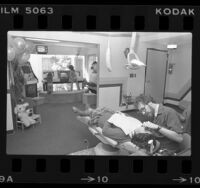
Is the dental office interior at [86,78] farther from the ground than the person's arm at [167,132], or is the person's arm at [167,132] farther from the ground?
the dental office interior at [86,78]

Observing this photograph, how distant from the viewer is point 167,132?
146cm

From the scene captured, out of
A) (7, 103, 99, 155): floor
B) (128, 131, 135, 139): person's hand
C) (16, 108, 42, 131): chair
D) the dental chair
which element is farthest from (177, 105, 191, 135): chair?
(16, 108, 42, 131): chair

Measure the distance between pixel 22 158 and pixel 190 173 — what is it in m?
1.07

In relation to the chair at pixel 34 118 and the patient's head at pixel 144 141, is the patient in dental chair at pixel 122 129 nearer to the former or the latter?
the patient's head at pixel 144 141

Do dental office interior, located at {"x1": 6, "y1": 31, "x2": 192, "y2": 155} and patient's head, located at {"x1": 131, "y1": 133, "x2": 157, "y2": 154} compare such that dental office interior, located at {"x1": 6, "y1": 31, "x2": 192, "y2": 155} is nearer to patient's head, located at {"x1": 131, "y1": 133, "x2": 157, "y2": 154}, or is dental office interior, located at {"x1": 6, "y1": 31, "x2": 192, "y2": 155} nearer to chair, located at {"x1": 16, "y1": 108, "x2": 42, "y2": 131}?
chair, located at {"x1": 16, "y1": 108, "x2": 42, "y2": 131}

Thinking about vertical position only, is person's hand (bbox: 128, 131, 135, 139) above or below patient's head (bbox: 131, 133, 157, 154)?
above

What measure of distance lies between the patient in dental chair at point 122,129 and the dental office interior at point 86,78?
41 mm

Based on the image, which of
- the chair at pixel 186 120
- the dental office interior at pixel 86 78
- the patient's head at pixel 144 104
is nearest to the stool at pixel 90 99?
the dental office interior at pixel 86 78

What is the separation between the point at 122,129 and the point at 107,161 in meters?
0.22

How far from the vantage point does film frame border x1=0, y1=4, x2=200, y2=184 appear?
1.41m

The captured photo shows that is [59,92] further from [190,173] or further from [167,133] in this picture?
[190,173]

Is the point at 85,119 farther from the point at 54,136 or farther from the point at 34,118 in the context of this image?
the point at 34,118

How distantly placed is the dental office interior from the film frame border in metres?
0.04

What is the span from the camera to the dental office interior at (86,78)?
1428mm
